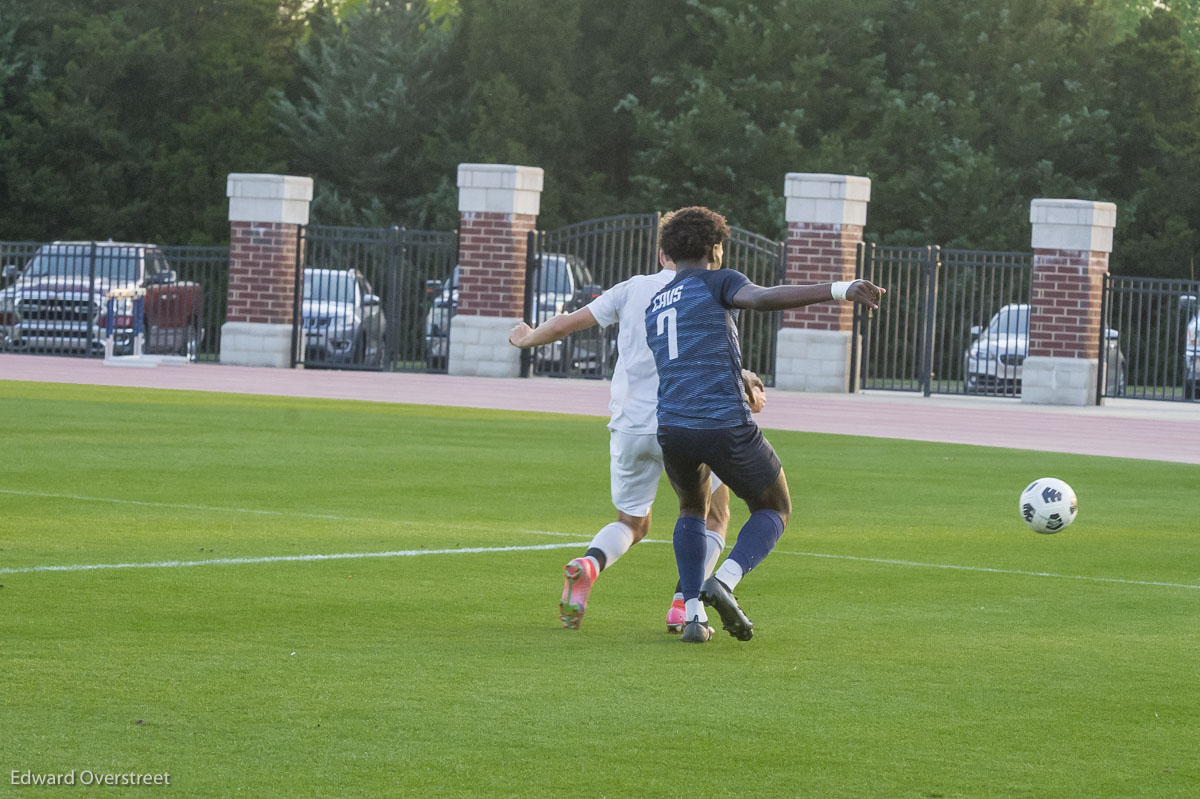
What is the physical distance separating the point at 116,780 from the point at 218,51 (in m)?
45.2

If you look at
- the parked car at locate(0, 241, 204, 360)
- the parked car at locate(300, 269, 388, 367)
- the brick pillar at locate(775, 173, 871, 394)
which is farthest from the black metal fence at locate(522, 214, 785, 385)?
the parked car at locate(0, 241, 204, 360)

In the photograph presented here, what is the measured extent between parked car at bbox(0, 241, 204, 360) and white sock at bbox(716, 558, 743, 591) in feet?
80.0

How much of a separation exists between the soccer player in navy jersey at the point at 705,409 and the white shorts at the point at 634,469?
0.21 m

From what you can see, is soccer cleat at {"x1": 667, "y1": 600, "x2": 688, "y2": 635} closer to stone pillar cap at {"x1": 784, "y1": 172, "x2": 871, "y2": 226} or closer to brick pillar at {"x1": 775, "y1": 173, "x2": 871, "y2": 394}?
brick pillar at {"x1": 775, "y1": 173, "x2": 871, "y2": 394}

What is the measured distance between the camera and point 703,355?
7.48m

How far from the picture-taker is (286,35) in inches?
2030

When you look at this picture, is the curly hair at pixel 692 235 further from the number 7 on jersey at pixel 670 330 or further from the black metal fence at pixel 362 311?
the black metal fence at pixel 362 311

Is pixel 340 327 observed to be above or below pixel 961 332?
below

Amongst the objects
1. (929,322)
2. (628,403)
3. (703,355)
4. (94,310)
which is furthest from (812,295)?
(94,310)

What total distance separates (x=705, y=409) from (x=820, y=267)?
67.7ft

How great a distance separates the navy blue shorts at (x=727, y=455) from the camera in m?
7.43

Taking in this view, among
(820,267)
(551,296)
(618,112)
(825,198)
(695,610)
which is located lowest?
(695,610)

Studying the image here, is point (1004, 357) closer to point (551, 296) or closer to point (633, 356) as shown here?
point (551, 296)

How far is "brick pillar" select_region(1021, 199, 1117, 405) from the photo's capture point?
89.1ft
